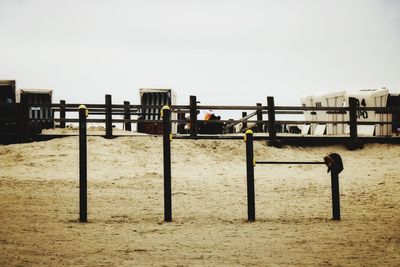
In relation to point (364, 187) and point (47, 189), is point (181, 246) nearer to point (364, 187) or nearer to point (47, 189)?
point (47, 189)

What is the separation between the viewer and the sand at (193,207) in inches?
183

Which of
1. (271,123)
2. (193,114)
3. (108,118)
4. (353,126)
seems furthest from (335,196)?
(108,118)

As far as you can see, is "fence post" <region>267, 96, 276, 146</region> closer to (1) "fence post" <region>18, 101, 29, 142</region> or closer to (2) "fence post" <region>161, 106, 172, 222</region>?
(1) "fence post" <region>18, 101, 29, 142</region>

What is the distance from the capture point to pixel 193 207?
836cm

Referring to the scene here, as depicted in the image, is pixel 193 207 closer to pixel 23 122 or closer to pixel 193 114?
pixel 193 114

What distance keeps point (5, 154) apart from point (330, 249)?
12.3m

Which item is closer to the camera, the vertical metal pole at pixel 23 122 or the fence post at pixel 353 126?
the vertical metal pole at pixel 23 122

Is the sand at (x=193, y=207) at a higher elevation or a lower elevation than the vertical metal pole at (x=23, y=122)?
lower

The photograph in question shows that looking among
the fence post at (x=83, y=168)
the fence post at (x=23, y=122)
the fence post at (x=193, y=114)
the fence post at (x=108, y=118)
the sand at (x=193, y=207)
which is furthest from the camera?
the fence post at (x=193, y=114)

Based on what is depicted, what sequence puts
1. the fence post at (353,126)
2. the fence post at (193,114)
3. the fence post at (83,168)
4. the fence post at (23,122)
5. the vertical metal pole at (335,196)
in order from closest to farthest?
the fence post at (83,168), the vertical metal pole at (335,196), the fence post at (23,122), the fence post at (353,126), the fence post at (193,114)

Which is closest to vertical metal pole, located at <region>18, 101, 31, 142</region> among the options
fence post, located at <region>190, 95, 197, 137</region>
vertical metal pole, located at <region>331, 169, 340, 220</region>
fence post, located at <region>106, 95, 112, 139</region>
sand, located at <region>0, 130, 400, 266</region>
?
sand, located at <region>0, 130, 400, 266</region>

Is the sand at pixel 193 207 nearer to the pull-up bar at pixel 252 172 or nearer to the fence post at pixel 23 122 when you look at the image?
the pull-up bar at pixel 252 172

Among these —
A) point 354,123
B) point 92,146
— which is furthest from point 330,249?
point 354,123

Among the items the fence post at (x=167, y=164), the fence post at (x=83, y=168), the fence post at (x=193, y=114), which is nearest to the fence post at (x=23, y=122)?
the fence post at (x=193, y=114)
